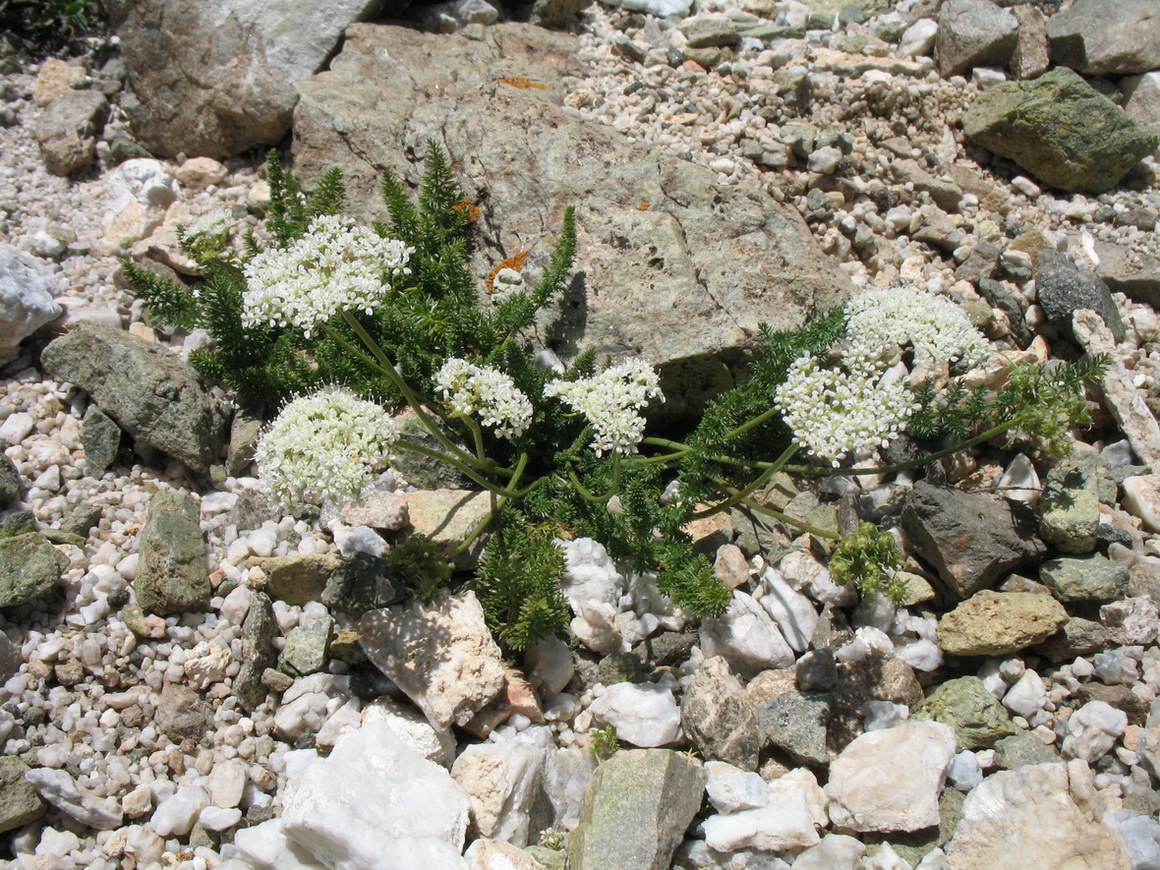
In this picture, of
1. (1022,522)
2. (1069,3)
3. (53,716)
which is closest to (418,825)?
(53,716)

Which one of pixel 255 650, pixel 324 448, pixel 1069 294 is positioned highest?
pixel 1069 294

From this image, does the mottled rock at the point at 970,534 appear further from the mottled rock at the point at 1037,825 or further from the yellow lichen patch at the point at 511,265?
the yellow lichen patch at the point at 511,265

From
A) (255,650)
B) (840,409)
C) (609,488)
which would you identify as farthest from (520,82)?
(255,650)

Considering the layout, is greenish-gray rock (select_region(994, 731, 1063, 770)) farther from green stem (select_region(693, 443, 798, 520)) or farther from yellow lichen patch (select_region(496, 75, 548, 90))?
yellow lichen patch (select_region(496, 75, 548, 90))

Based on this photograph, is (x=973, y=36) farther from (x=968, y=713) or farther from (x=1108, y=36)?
(x=968, y=713)

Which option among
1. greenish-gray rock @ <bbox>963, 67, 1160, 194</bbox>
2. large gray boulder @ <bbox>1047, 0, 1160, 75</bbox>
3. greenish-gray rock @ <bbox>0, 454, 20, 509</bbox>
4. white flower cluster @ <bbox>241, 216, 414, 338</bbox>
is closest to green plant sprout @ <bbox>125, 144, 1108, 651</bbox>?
white flower cluster @ <bbox>241, 216, 414, 338</bbox>

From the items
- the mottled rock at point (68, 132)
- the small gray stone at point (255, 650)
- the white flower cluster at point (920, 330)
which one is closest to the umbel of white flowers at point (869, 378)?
the white flower cluster at point (920, 330)
